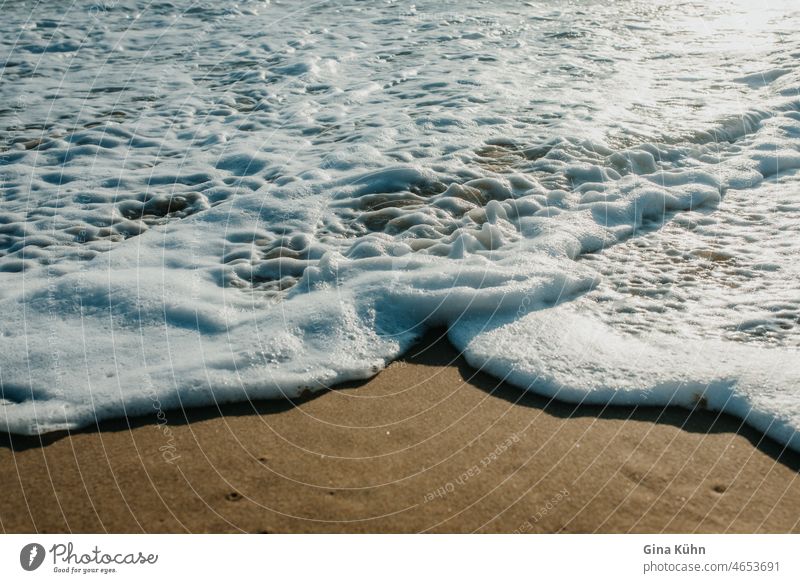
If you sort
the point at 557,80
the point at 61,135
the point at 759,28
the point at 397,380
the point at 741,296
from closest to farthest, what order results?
the point at 397,380 < the point at 741,296 < the point at 61,135 < the point at 557,80 < the point at 759,28

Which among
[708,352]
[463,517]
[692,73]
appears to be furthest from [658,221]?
[692,73]

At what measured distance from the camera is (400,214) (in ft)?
15.5

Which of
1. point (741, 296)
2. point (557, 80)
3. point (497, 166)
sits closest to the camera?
point (741, 296)

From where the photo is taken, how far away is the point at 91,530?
261cm

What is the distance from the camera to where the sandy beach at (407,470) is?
2.62 metres

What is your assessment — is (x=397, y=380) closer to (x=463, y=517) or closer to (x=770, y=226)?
(x=463, y=517)

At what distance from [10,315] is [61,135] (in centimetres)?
281
